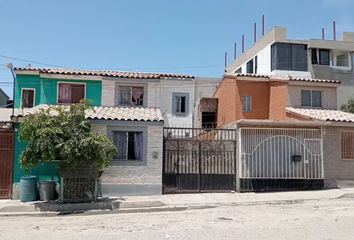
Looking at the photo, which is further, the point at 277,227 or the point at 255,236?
the point at 277,227

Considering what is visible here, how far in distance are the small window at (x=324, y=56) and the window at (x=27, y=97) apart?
94.7 ft

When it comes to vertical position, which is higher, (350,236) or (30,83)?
(30,83)

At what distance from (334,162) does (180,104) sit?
12332 millimetres

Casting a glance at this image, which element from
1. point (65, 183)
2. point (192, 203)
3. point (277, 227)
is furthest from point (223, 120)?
point (277, 227)

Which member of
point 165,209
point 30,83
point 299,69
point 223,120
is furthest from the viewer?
point 299,69

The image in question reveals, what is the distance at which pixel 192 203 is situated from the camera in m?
12.4

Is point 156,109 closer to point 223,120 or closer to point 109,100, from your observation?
point 109,100

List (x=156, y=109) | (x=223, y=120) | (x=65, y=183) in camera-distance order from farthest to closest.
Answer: (x=223, y=120) < (x=156, y=109) < (x=65, y=183)

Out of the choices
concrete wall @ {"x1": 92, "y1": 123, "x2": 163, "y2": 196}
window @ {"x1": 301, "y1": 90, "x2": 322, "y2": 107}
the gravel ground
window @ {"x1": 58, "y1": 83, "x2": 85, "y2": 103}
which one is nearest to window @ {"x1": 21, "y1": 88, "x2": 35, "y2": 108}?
window @ {"x1": 58, "y1": 83, "x2": 85, "y2": 103}

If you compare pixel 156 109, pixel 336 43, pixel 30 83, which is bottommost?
pixel 156 109

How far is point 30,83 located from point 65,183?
34.2 feet

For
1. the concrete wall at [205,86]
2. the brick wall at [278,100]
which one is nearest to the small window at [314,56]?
the concrete wall at [205,86]

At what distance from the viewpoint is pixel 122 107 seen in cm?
1805

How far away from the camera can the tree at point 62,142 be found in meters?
11.6
